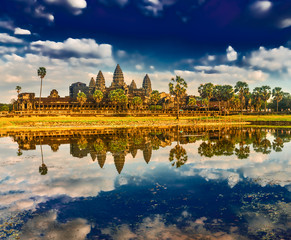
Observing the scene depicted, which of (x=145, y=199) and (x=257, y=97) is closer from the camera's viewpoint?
(x=145, y=199)

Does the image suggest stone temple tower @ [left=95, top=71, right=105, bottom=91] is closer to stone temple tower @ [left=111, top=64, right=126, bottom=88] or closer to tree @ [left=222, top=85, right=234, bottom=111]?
stone temple tower @ [left=111, top=64, right=126, bottom=88]

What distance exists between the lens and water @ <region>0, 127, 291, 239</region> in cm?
704

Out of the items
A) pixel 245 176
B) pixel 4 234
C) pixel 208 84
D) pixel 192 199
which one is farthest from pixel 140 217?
pixel 208 84

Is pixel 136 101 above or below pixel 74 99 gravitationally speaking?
below

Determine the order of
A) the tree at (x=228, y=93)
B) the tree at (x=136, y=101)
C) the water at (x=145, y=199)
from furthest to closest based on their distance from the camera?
the tree at (x=136, y=101)
the tree at (x=228, y=93)
the water at (x=145, y=199)

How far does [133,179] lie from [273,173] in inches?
321

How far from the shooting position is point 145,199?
944 cm

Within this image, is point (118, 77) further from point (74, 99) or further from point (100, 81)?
point (74, 99)

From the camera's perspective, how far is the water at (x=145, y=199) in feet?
23.1

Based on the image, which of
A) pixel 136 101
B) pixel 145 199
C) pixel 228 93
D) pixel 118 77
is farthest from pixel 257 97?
pixel 145 199

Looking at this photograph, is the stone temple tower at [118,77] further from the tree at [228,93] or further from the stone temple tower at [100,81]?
the tree at [228,93]

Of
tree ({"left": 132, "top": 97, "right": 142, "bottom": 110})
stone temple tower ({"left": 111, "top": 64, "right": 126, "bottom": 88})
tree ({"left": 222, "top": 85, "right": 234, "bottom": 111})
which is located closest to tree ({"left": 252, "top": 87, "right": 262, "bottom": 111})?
tree ({"left": 222, "top": 85, "right": 234, "bottom": 111})

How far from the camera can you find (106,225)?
734 centimetres

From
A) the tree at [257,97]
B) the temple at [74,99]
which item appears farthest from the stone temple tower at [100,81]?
the tree at [257,97]
